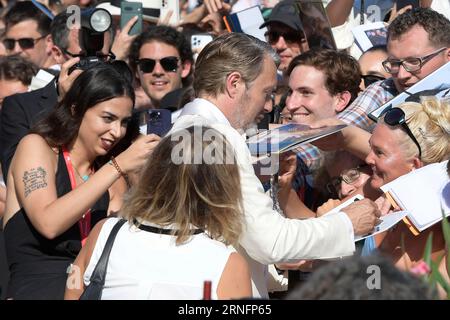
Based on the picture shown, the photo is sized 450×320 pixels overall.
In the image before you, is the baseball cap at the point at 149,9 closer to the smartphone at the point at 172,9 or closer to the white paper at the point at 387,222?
the smartphone at the point at 172,9

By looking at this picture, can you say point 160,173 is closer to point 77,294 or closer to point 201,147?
point 201,147

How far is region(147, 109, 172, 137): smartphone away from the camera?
13.3ft

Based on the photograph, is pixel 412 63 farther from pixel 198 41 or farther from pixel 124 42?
pixel 124 42

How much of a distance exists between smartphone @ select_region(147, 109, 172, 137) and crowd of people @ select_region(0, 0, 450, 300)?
11 cm

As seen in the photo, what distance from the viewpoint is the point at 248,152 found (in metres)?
3.48

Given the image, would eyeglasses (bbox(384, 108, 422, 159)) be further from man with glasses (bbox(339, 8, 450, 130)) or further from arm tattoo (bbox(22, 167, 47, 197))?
arm tattoo (bbox(22, 167, 47, 197))

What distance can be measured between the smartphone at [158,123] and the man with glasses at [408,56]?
1.10m

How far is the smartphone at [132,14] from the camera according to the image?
6.40 m

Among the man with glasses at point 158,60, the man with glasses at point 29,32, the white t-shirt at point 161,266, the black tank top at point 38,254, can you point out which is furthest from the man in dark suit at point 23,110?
the man with glasses at point 29,32

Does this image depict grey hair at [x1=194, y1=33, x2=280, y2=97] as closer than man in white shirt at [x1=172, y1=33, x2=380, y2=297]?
No

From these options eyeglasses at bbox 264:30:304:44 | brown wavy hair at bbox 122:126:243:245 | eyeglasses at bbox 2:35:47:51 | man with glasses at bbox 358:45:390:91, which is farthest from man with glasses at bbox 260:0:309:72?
brown wavy hair at bbox 122:126:243:245

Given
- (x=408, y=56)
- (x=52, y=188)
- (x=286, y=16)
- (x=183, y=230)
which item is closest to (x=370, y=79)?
(x=408, y=56)

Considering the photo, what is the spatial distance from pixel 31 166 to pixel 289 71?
6.14 ft

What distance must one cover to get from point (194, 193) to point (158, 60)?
3.28 metres
